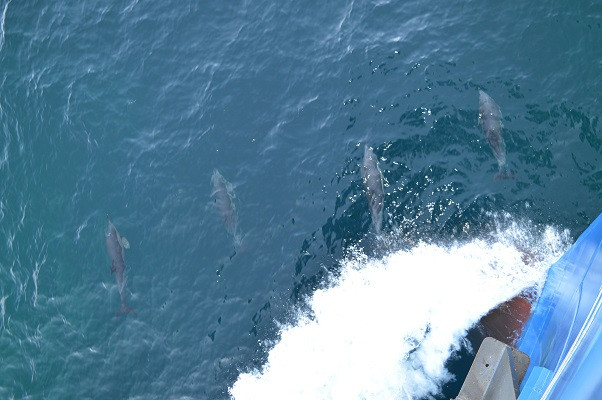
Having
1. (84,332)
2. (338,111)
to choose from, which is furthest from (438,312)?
(84,332)

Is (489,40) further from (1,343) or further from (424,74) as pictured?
(1,343)

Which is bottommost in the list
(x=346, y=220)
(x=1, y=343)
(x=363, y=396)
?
(x=363, y=396)

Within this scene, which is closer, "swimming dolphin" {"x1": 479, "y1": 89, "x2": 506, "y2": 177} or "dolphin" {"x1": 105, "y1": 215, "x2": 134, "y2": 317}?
"swimming dolphin" {"x1": 479, "y1": 89, "x2": 506, "y2": 177}

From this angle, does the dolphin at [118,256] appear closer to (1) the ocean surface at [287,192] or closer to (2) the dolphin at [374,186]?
(1) the ocean surface at [287,192]

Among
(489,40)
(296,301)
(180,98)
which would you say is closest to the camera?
(296,301)

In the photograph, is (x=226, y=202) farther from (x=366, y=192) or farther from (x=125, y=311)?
(x=125, y=311)

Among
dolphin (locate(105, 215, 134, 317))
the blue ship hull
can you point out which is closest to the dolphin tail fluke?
dolphin (locate(105, 215, 134, 317))

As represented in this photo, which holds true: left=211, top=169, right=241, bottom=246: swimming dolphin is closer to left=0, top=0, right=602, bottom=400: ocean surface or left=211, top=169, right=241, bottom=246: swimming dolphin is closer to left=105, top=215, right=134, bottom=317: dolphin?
left=0, top=0, right=602, bottom=400: ocean surface

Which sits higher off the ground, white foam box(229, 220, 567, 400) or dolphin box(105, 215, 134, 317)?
dolphin box(105, 215, 134, 317)
